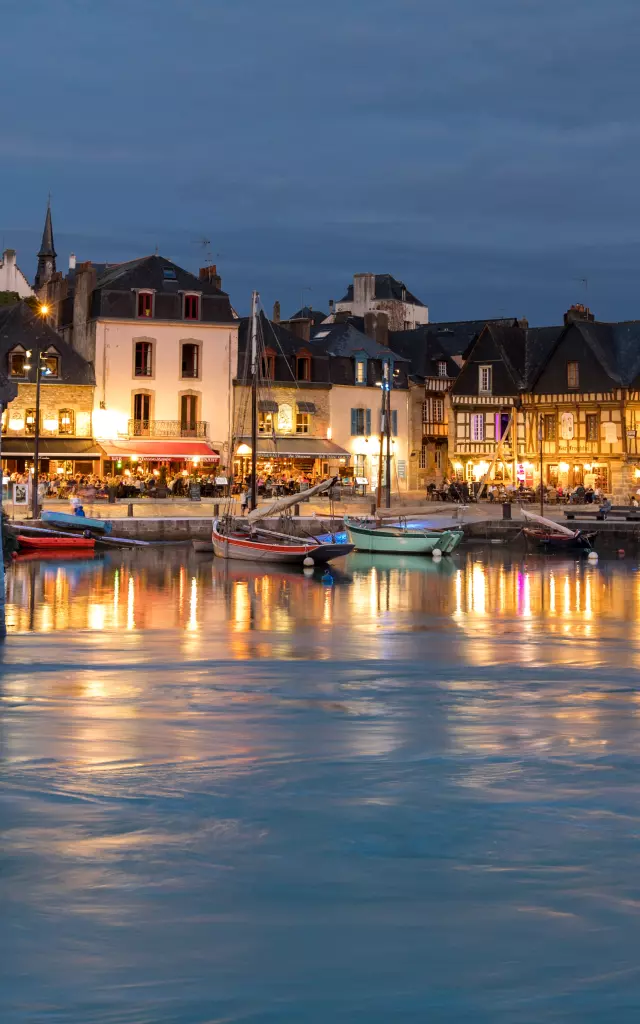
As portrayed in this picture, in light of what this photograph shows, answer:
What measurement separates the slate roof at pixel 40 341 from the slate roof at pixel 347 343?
13.3 m

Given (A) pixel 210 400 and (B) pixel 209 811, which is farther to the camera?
(A) pixel 210 400

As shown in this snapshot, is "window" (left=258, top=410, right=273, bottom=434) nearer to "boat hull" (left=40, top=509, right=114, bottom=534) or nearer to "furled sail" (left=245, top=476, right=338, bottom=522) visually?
"furled sail" (left=245, top=476, right=338, bottom=522)

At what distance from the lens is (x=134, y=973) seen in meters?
8.64

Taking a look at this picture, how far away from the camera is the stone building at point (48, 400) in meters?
59.4

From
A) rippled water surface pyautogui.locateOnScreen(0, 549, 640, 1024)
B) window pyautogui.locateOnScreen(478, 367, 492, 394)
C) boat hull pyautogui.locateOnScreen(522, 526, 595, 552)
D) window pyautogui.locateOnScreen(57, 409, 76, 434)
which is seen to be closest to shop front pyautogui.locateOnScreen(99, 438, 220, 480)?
window pyautogui.locateOnScreen(57, 409, 76, 434)

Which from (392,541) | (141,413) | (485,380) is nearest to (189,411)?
(141,413)

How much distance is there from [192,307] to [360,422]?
11.2 meters

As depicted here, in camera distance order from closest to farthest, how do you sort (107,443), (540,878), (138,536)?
(540,878) < (138,536) < (107,443)

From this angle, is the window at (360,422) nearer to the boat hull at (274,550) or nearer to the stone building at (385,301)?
the boat hull at (274,550)

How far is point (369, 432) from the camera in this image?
2749 inches

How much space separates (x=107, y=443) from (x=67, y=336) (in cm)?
824

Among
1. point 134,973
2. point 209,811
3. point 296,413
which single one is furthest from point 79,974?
→ point 296,413

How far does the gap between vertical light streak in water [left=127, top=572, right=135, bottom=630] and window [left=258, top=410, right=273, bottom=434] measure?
24468 mm

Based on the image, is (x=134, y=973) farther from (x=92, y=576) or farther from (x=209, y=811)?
(x=92, y=576)
